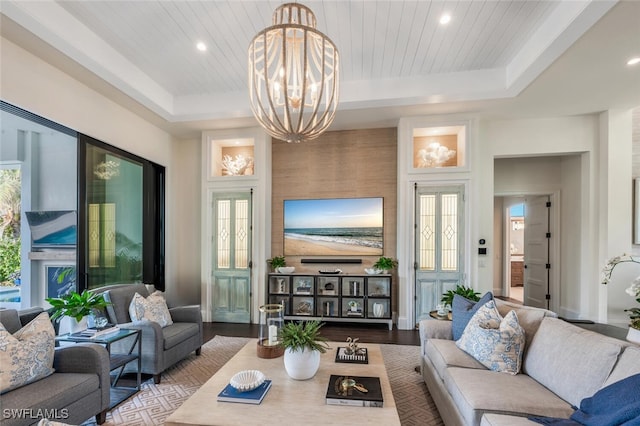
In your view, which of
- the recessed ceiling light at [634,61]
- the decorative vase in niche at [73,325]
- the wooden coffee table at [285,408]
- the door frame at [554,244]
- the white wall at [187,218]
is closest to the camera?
the wooden coffee table at [285,408]

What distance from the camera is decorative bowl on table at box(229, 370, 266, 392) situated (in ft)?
6.38

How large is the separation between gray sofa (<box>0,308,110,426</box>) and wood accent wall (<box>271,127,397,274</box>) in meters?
3.39

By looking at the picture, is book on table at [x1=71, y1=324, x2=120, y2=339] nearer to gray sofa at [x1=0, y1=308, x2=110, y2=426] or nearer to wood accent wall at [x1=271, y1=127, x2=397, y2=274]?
gray sofa at [x1=0, y1=308, x2=110, y2=426]

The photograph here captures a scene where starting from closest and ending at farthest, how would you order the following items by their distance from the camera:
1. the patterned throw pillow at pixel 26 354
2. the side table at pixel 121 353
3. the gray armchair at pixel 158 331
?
the patterned throw pillow at pixel 26 354, the side table at pixel 121 353, the gray armchair at pixel 158 331

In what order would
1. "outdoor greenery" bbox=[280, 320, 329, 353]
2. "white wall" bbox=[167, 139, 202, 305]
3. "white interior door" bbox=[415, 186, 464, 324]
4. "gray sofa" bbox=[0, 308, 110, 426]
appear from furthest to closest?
"white wall" bbox=[167, 139, 202, 305] < "white interior door" bbox=[415, 186, 464, 324] < "outdoor greenery" bbox=[280, 320, 329, 353] < "gray sofa" bbox=[0, 308, 110, 426]

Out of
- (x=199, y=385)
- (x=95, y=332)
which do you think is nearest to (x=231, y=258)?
(x=199, y=385)

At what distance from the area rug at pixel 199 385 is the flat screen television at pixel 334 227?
5.90 ft

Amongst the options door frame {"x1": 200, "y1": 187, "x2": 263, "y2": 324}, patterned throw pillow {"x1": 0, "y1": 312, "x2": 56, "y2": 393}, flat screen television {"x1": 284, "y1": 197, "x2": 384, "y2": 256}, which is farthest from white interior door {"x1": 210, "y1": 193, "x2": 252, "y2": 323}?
patterned throw pillow {"x1": 0, "y1": 312, "x2": 56, "y2": 393}

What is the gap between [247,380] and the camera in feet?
6.72

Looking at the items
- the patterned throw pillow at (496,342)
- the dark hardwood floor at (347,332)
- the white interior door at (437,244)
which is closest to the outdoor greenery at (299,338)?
the patterned throw pillow at (496,342)

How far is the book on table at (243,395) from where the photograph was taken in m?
1.86

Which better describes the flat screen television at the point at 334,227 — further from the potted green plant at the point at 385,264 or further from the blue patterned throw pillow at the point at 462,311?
the blue patterned throw pillow at the point at 462,311

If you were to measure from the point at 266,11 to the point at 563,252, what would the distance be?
232 inches

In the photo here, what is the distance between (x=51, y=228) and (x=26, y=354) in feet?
8.32
